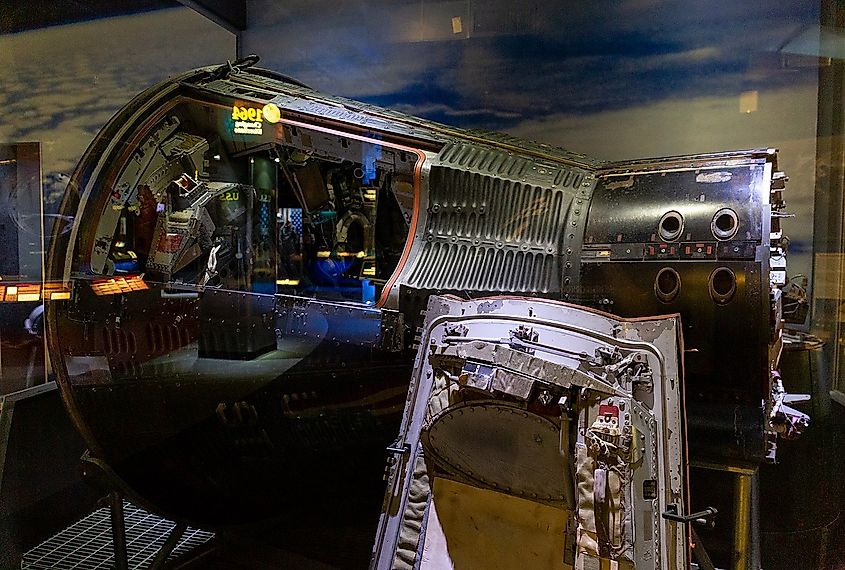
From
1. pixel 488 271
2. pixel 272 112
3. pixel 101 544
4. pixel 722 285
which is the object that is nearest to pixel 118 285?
pixel 272 112

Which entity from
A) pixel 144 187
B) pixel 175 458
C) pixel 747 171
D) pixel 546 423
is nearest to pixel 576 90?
pixel 747 171

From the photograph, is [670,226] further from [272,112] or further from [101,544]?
[101,544]

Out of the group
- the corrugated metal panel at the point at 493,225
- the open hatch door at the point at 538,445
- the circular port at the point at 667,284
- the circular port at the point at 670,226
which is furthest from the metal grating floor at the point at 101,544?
the circular port at the point at 670,226

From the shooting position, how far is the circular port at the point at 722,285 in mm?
2538

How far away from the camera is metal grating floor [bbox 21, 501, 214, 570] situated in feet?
10.9

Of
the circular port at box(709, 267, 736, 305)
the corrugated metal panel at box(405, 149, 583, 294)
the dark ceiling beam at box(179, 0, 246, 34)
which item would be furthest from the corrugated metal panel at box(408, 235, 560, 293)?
the dark ceiling beam at box(179, 0, 246, 34)

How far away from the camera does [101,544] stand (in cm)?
356

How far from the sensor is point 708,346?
260cm

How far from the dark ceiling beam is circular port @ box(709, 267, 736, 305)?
2.63m

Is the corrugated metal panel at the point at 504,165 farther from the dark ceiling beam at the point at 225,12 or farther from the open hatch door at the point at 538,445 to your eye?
the dark ceiling beam at the point at 225,12

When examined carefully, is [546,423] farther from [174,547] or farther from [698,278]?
[174,547]

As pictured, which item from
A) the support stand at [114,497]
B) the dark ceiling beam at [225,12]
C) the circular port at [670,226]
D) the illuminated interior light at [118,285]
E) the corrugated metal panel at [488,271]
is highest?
the dark ceiling beam at [225,12]

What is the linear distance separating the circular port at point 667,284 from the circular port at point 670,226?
14cm

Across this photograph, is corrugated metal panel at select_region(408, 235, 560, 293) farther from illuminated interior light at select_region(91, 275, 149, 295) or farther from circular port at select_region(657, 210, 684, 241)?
illuminated interior light at select_region(91, 275, 149, 295)
